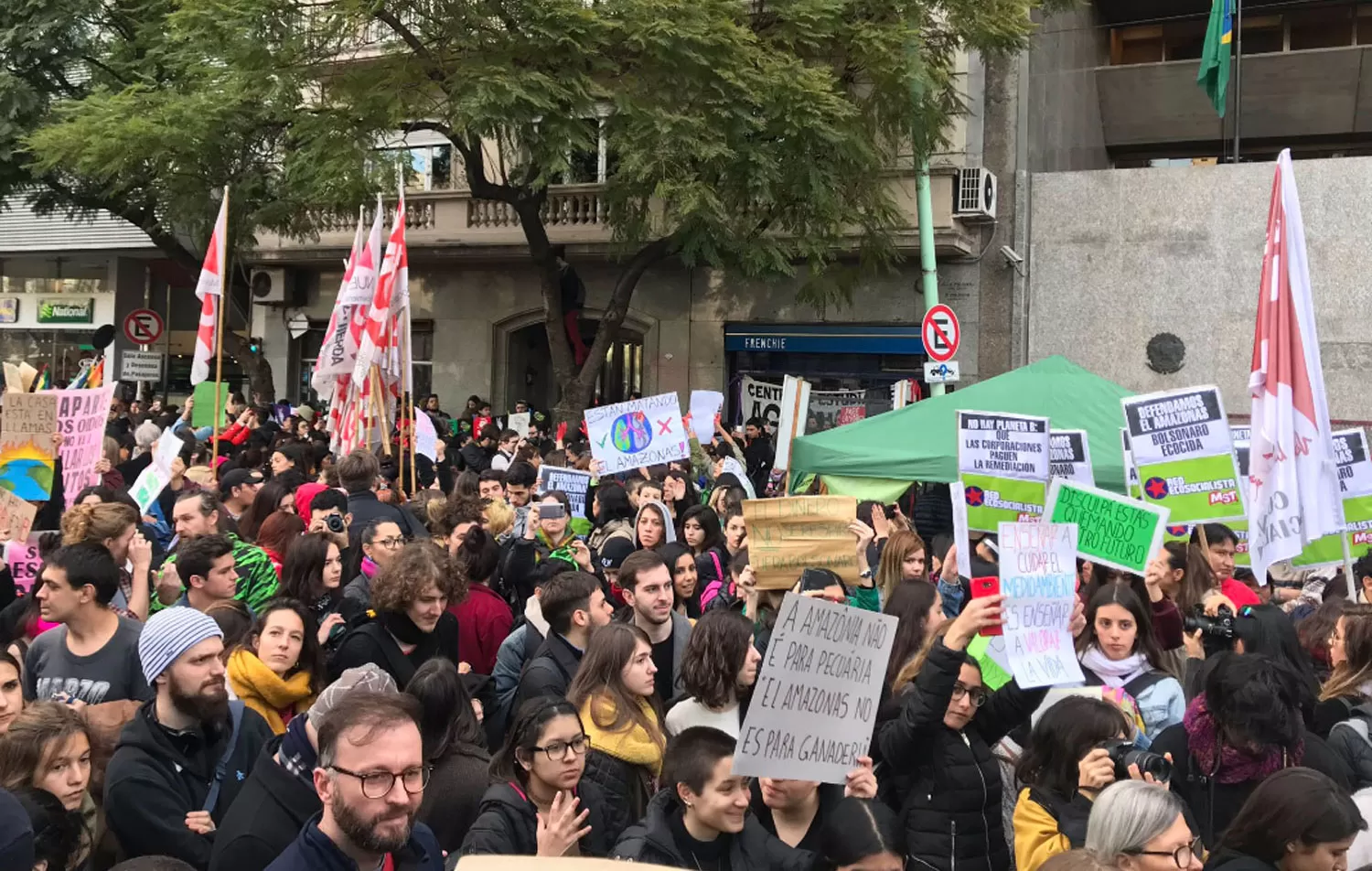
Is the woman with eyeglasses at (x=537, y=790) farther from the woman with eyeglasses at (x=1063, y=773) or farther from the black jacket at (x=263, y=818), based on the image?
the woman with eyeglasses at (x=1063, y=773)

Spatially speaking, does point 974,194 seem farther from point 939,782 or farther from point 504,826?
point 504,826

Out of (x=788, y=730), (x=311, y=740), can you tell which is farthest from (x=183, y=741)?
(x=788, y=730)

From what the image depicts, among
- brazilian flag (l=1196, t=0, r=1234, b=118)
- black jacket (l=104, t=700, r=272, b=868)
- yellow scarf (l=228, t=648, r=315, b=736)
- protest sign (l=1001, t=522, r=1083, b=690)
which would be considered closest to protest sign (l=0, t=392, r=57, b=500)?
yellow scarf (l=228, t=648, r=315, b=736)

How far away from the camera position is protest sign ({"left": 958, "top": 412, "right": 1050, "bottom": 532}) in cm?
682

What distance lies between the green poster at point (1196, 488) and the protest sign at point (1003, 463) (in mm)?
1080

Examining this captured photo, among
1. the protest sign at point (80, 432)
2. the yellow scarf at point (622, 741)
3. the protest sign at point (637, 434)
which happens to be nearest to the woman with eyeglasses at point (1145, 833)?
the yellow scarf at point (622, 741)

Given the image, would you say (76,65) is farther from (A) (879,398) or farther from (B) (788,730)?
(B) (788,730)

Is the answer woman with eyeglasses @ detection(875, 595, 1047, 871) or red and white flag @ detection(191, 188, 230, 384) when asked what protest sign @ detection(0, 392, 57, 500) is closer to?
red and white flag @ detection(191, 188, 230, 384)

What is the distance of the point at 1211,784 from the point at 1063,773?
555 mm

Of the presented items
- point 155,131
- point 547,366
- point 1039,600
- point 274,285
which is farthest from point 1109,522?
point 274,285

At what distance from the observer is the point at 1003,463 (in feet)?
22.6

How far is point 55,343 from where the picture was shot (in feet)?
106

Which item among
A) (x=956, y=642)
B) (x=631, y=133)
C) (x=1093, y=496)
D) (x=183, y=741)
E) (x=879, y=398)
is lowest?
(x=183, y=741)

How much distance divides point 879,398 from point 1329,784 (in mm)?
18246
